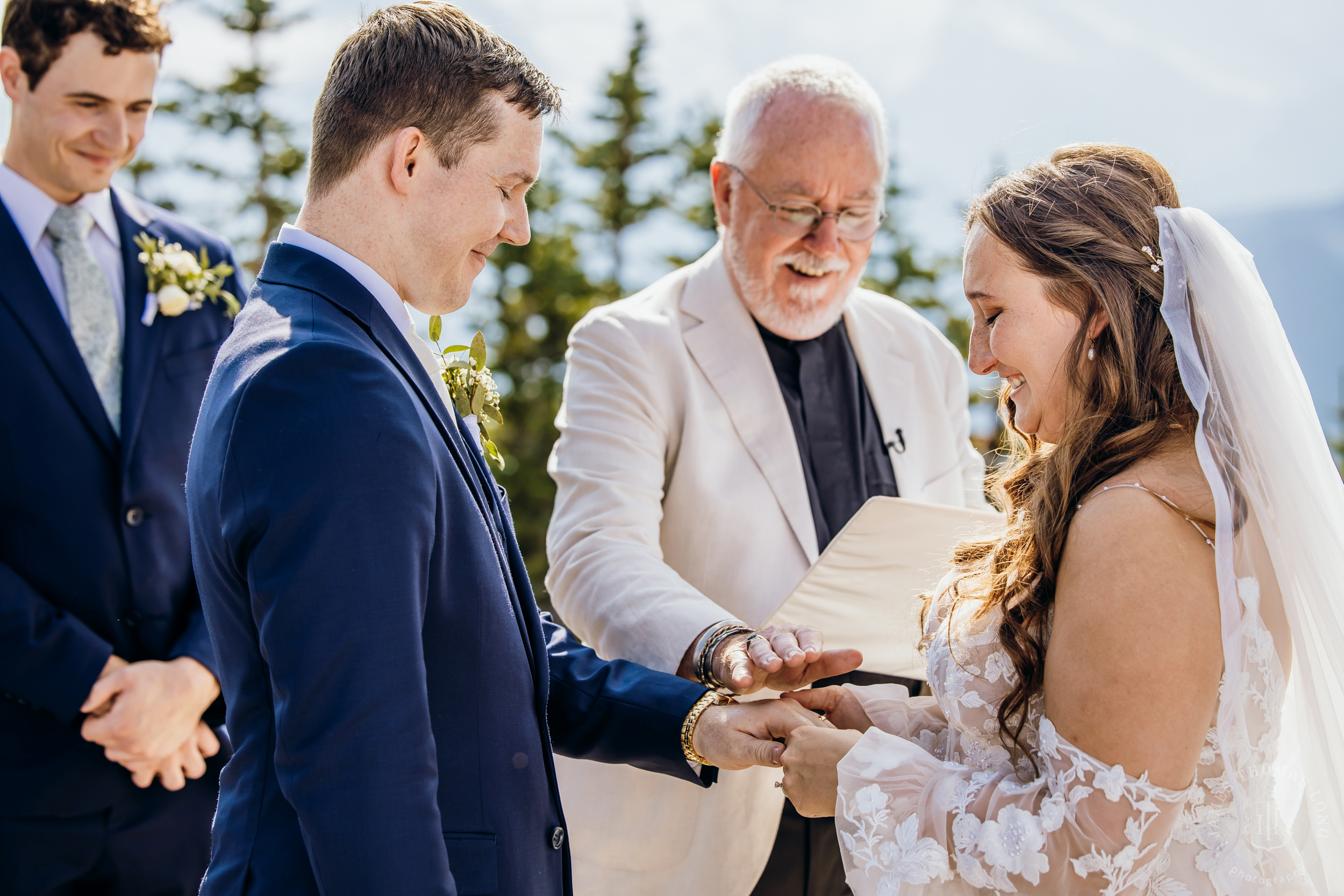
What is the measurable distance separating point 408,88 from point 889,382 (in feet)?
6.77

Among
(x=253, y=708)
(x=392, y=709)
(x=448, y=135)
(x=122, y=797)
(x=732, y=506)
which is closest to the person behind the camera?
(x=392, y=709)

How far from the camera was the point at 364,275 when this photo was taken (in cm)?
179

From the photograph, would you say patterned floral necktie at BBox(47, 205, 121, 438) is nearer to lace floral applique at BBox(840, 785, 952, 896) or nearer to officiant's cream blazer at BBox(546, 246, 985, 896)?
officiant's cream blazer at BBox(546, 246, 985, 896)

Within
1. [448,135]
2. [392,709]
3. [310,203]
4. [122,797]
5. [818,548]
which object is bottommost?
[122,797]

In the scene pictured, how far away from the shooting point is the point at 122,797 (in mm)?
2832

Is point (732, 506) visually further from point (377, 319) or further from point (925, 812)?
point (377, 319)

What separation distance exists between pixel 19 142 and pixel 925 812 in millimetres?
2925

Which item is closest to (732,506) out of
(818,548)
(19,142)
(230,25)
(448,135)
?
(818,548)

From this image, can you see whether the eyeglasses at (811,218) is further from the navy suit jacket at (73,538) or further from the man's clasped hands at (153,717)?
the man's clasped hands at (153,717)

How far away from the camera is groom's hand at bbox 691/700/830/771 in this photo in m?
2.35

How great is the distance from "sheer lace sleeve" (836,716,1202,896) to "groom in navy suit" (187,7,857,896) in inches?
22.9

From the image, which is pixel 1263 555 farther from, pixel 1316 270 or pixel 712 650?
pixel 1316 270

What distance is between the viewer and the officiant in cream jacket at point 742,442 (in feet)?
9.54

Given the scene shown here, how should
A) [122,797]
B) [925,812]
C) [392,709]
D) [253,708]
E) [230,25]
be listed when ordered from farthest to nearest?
1. [230,25]
2. [122,797]
3. [925,812]
4. [253,708]
5. [392,709]
